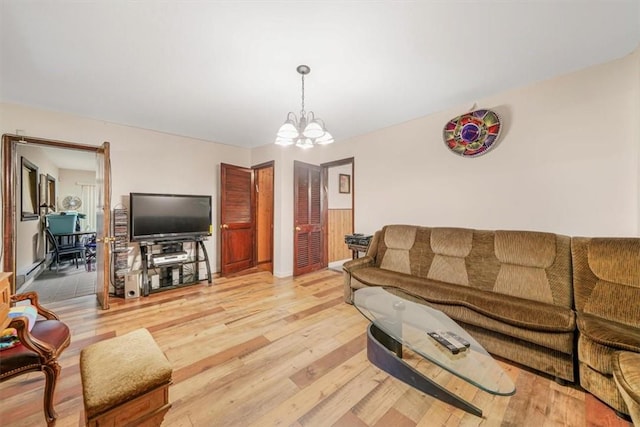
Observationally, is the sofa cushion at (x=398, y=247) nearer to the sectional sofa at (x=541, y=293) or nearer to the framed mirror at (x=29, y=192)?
the sectional sofa at (x=541, y=293)

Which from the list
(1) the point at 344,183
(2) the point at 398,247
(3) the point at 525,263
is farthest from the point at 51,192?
(3) the point at 525,263

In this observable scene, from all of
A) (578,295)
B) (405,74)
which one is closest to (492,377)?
(578,295)

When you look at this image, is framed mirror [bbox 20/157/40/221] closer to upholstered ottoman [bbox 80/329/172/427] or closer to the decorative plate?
upholstered ottoman [bbox 80/329/172/427]

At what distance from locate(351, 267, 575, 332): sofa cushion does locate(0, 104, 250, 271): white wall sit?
3295mm

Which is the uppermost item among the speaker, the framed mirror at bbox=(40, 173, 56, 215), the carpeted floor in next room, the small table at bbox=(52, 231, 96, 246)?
the framed mirror at bbox=(40, 173, 56, 215)

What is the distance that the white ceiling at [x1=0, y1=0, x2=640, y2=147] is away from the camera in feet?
5.00

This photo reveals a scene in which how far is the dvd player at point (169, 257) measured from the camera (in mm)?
3482

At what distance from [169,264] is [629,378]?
172 inches

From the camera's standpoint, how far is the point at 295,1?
56.9 inches

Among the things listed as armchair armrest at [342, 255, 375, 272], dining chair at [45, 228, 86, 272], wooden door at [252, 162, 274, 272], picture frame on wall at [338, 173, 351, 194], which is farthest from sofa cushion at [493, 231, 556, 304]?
dining chair at [45, 228, 86, 272]

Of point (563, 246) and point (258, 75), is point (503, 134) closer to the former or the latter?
point (563, 246)

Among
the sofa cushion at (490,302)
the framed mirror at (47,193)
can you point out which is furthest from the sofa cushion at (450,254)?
the framed mirror at (47,193)

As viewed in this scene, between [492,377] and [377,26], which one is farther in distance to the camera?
[377,26]

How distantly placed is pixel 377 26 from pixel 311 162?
9.70ft
